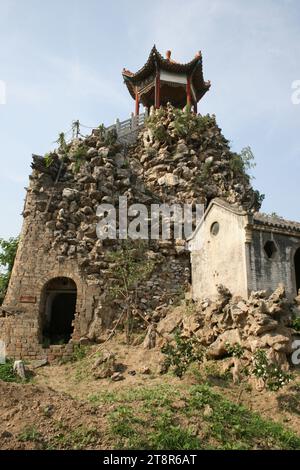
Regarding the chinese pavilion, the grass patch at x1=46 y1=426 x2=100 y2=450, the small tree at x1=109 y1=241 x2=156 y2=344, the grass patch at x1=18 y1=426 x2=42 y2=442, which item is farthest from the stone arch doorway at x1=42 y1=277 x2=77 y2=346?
the chinese pavilion

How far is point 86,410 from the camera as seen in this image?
880 centimetres

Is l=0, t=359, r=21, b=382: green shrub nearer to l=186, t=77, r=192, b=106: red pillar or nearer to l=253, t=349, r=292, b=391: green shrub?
l=253, t=349, r=292, b=391: green shrub

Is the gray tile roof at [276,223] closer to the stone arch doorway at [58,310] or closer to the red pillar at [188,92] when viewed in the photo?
the stone arch doorway at [58,310]

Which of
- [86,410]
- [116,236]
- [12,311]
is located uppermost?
[116,236]

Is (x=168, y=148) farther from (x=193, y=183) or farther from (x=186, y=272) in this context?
(x=186, y=272)

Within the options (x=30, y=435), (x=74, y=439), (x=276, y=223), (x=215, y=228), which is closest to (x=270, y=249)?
(x=276, y=223)

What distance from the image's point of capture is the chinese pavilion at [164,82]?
2611 centimetres

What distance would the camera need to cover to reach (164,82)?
26328 mm

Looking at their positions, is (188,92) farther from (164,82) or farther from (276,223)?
(276,223)

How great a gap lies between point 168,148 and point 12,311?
43.4 ft

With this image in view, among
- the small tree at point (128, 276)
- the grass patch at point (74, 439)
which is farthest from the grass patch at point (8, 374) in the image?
the grass patch at point (74, 439)

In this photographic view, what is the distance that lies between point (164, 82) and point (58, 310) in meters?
17.1
